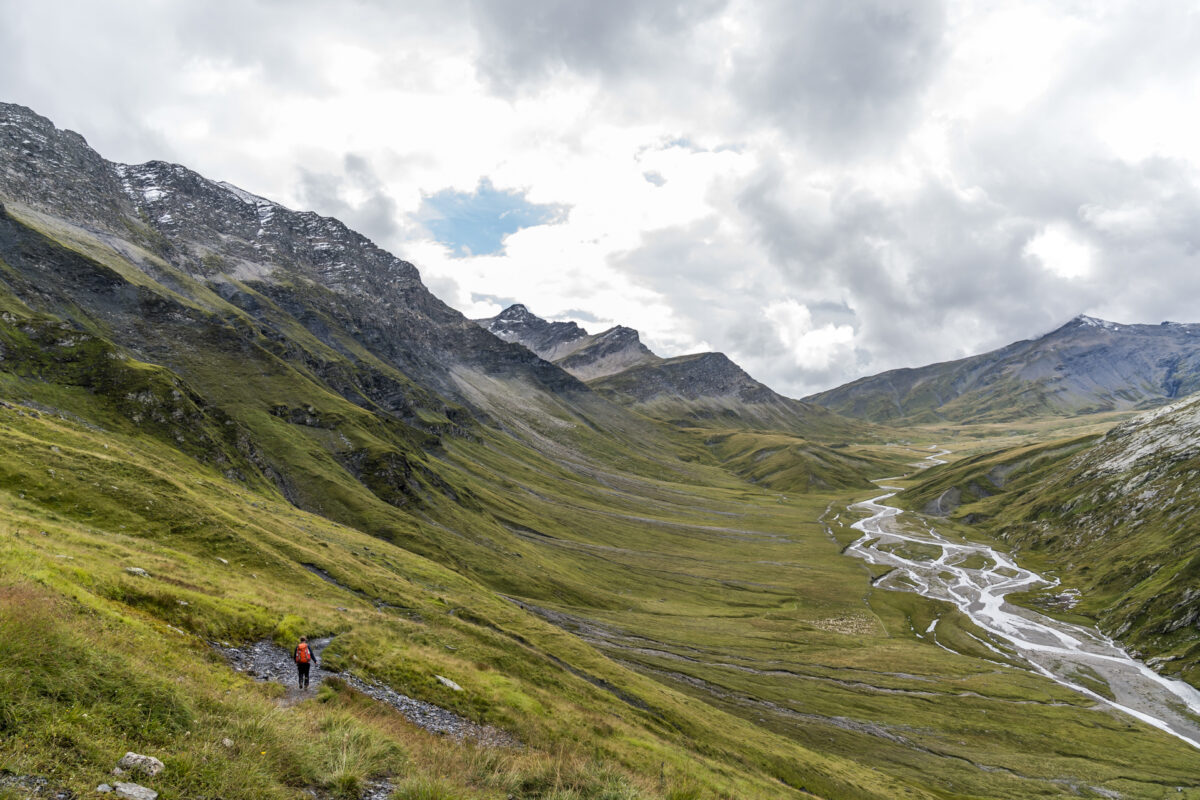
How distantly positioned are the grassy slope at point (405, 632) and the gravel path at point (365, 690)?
3.30 ft

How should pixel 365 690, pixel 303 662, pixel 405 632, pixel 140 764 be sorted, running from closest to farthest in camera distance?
pixel 140 764 → pixel 303 662 → pixel 365 690 → pixel 405 632

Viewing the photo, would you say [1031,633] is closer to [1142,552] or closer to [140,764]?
[1142,552]

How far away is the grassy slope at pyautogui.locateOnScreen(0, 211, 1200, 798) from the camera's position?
601 inches

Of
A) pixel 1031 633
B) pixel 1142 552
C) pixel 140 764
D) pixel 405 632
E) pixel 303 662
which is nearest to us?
pixel 140 764

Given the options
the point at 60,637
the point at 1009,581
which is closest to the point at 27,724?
the point at 60,637

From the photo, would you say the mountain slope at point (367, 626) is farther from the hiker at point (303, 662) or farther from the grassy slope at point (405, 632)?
the hiker at point (303, 662)

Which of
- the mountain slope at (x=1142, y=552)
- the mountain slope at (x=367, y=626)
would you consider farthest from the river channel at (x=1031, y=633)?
the mountain slope at (x=367, y=626)

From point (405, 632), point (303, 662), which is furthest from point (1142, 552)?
point (303, 662)

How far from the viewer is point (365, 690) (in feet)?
83.0

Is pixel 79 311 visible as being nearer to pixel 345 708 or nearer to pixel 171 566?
pixel 171 566

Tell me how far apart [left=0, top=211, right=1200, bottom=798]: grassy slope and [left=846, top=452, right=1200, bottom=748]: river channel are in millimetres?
9355

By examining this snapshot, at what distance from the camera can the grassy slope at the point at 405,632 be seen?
15258 millimetres

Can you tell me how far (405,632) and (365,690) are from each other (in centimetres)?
1157

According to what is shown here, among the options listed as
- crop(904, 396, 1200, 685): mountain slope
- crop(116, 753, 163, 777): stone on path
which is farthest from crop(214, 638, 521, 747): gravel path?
crop(904, 396, 1200, 685): mountain slope
